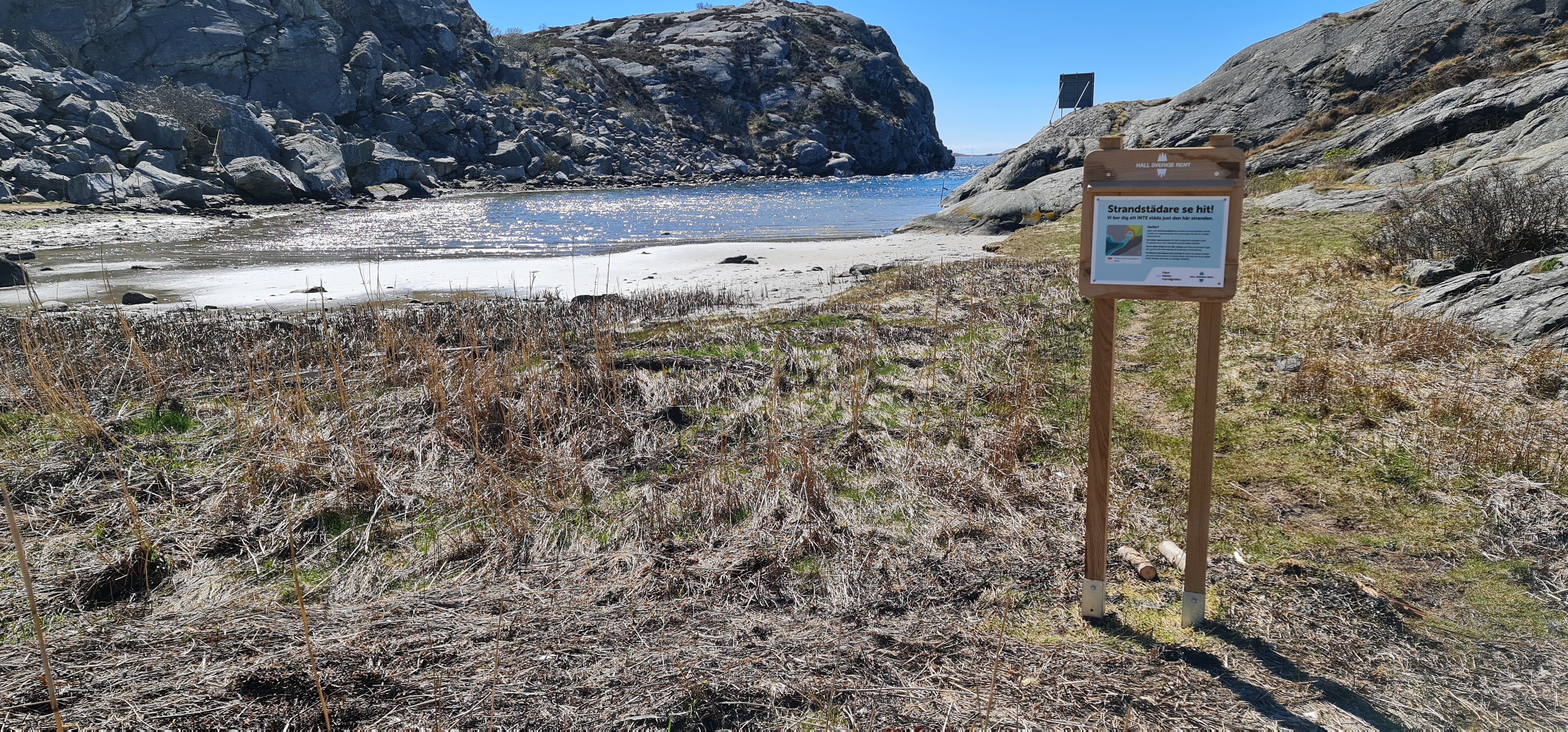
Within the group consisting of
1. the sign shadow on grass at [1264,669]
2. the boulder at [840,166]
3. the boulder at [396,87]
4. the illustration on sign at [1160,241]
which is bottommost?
the sign shadow on grass at [1264,669]

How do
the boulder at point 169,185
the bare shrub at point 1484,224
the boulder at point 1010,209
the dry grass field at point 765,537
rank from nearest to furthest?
the dry grass field at point 765,537
the bare shrub at point 1484,224
the boulder at point 1010,209
the boulder at point 169,185

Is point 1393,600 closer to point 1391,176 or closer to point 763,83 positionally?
point 1391,176

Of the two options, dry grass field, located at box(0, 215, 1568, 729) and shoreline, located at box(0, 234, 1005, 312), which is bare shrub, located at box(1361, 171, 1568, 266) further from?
shoreline, located at box(0, 234, 1005, 312)

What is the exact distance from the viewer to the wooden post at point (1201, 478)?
334 centimetres

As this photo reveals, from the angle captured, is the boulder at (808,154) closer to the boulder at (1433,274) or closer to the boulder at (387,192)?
the boulder at (387,192)

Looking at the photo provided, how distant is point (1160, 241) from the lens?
10.6 ft

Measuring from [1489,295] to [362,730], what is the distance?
10.7 meters

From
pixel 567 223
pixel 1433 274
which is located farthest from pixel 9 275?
pixel 1433 274

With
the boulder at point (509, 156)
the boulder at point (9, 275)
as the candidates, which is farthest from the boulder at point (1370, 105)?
the boulder at point (509, 156)

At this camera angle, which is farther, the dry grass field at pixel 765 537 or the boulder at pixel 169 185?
the boulder at pixel 169 185

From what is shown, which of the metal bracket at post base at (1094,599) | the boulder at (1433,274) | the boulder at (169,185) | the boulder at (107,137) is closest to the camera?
the metal bracket at post base at (1094,599)

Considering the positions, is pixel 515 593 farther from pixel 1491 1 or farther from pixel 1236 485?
pixel 1491 1

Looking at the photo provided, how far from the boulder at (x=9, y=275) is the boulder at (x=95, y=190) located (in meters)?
19.5

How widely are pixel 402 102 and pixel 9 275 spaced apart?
186 ft
